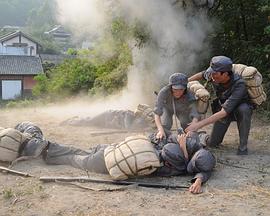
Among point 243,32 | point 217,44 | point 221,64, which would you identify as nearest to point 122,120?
point 221,64

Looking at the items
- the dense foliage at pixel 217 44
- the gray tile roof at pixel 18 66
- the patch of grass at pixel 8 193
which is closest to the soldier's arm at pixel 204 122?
the patch of grass at pixel 8 193

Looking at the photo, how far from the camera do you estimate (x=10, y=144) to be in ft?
19.6

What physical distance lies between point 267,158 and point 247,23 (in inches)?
251

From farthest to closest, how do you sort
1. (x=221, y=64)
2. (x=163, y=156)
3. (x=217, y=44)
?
(x=217, y=44) → (x=221, y=64) → (x=163, y=156)

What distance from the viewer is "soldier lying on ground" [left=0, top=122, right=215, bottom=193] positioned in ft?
17.3

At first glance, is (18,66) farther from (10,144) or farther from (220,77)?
(220,77)

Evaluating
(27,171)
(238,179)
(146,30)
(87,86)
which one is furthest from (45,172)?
(87,86)

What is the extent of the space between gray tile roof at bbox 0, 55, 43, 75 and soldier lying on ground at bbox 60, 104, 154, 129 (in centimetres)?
2959

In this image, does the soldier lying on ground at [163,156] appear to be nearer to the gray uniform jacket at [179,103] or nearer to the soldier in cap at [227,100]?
the soldier in cap at [227,100]

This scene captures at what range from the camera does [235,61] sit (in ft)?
37.2

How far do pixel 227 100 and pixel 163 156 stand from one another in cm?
140

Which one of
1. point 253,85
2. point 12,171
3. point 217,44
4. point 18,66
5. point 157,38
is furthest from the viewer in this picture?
point 18,66

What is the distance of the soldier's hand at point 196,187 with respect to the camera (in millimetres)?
4965

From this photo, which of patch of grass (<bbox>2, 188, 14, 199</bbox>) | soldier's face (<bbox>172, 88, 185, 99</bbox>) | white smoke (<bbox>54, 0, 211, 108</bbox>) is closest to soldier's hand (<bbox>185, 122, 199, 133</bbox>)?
soldier's face (<bbox>172, 88, 185, 99</bbox>)
